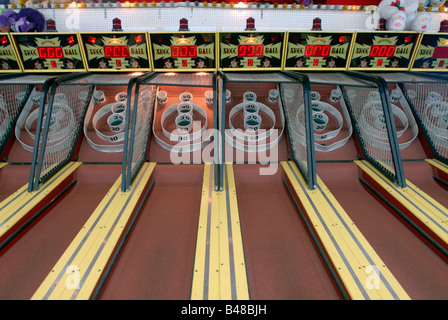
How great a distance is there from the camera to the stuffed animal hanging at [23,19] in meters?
3.42

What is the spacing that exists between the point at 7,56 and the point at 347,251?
446 centimetres

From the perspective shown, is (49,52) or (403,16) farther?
(403,16)

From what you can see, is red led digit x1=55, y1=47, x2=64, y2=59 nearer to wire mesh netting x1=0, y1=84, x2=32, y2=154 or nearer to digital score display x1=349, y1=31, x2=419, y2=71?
wire mesh netting x1=0, y1=84, x2=32, y2=154

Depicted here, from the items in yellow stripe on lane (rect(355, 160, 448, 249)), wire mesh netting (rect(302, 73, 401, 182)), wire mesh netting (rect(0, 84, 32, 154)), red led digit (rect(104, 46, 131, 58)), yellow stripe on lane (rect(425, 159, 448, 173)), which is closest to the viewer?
yellow stripe on lane (rect(355, 160, 448, 249))

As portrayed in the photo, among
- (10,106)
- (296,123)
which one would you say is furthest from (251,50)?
(10,106)

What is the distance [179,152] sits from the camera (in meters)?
3.08

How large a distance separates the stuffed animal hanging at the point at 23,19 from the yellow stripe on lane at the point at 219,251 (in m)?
3.19

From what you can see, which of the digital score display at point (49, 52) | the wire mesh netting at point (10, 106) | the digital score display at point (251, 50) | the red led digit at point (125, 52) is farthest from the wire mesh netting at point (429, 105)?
the wire mesh netting at point (10, 106)

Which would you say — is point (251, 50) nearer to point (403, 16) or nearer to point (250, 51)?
point (250, 51)

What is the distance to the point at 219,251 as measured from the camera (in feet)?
6.17

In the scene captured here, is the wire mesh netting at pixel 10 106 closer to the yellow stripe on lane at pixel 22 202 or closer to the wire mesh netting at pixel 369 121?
the yellow stripe on lane at pixel 22 202

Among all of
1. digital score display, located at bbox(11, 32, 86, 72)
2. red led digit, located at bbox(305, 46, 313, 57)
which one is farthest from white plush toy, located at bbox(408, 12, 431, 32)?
Result: digital score display, located at bbox(11, 32, 86, 72)

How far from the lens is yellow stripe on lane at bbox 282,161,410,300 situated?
1.58 m

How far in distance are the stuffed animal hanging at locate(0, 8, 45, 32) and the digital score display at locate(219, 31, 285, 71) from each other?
2.45 m
